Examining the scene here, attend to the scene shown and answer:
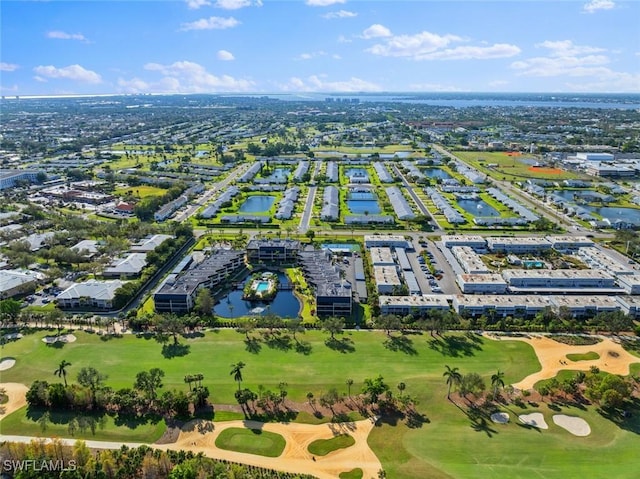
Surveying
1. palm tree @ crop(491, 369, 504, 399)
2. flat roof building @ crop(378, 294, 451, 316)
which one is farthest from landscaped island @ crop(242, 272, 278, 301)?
palm tree @ crop(491, 369, 504, 399)

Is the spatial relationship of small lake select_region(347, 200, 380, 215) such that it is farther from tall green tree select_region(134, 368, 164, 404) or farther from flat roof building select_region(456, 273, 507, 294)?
tall green tree select_region(134, 368, 164, 404)

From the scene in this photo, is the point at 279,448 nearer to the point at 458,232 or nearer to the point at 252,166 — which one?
the point at 458,232

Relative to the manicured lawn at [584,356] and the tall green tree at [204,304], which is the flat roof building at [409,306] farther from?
the tall green tree at [204,304]

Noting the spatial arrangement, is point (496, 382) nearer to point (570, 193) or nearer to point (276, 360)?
point (276, 360)

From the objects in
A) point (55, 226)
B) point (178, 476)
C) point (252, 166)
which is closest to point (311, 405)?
point (178, 476)

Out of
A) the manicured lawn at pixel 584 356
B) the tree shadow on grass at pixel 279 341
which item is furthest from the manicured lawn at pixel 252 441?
the manicured lawn at pixel 584 356

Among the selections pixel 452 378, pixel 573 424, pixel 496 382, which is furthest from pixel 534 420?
pixel 452 378
